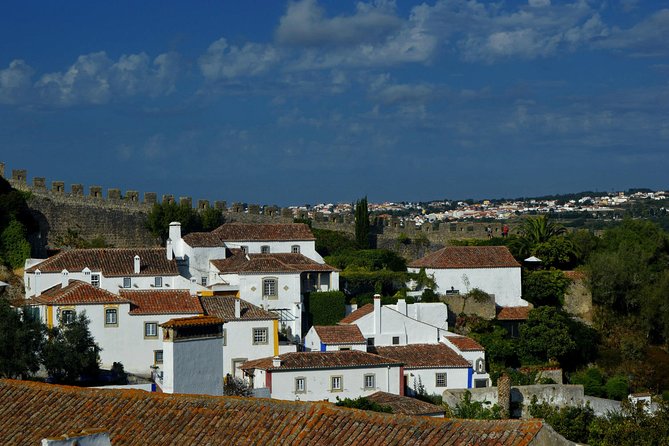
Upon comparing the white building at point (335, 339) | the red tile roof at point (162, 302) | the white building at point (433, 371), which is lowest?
the white building at point (433, 371)

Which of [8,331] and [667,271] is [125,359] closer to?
[8,331]

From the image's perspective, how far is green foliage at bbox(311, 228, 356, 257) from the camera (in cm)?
5425

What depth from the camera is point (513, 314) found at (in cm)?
4594

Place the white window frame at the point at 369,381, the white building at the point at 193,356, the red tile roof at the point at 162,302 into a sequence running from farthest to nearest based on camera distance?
the red tile roof at the point at 162,302 → the white window frame at the point at 369,381 → the white building at the point at 193,356

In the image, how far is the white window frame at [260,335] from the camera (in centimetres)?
3925

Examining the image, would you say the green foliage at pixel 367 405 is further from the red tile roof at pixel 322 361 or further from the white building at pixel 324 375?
the red tile roof at pixel 322 361

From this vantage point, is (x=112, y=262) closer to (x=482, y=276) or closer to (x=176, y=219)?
(x=176, y=219)

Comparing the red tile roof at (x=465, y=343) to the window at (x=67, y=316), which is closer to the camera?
the window at (x=67, y=316)

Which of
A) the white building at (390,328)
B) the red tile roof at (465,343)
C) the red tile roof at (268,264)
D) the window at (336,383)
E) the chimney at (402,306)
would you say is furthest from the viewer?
the red tile roof at (268,264)

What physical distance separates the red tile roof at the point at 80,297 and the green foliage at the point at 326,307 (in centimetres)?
853

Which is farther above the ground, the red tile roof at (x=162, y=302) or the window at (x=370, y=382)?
the red tile roof at (x=162, y=302)

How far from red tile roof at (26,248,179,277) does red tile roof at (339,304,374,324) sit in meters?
6.68

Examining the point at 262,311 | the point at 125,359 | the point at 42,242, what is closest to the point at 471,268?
the point at 262,311

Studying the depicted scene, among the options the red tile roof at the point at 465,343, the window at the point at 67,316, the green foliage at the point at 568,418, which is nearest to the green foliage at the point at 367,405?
the green foliage at the point at 568,418
